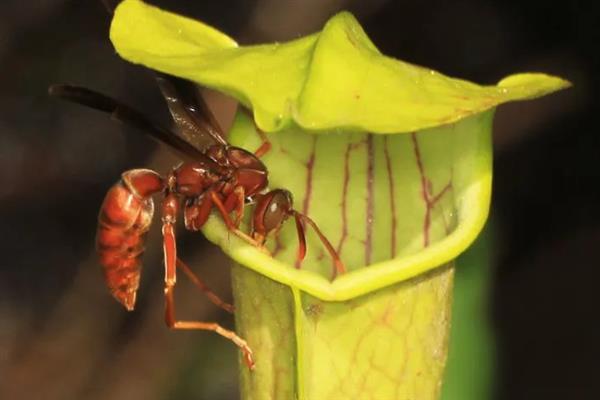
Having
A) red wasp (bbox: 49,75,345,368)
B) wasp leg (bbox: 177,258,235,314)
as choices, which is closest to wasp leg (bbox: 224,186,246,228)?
red wasp (bbox: 49,75,345,368)

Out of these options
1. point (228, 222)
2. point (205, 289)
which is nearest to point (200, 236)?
point (205, 289)

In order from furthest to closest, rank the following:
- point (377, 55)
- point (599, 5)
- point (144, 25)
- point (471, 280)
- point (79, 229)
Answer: point (79, 229) < point (599, 5) < point (471, 280) < point (144, 25) < point (377, 55)

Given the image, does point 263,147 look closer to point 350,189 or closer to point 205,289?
point 350,189

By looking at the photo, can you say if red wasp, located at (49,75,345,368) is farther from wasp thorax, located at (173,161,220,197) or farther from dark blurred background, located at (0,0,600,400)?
dark blurred background, located at (0,0,600,400)

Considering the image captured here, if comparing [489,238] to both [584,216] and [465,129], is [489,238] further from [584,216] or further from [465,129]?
[584,216]

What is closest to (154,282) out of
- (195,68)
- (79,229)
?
(79,229)
